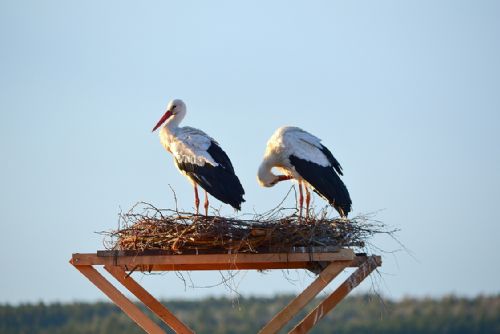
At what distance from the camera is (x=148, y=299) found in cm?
899

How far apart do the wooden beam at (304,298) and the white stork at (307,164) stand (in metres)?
2.27

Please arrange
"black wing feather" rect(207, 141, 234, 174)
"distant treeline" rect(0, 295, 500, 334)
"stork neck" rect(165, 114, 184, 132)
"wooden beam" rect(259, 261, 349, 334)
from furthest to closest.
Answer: "distant treeline" rect(0, 295, 500, 334) → "stork neck" rect(165, 114, 184, 132) → "black wing feather" rect(207, 141, 234, 174) → "wooden beam" rect(259, 261, 349, 334)

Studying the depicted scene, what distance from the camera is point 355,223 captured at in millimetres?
9727

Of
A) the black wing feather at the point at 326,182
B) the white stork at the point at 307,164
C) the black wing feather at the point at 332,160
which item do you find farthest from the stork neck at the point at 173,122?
the black wing feather at the point at 332,160

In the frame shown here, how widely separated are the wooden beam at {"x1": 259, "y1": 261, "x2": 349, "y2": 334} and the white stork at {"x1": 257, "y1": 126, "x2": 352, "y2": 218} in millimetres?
2269

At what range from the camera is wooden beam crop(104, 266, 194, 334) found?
889cm

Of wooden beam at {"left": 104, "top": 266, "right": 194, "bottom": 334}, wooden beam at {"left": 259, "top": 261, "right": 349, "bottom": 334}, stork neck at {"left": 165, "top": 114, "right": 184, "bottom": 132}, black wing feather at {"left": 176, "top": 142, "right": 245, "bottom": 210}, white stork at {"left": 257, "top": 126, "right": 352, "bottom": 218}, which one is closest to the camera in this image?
wooden beam at {"left": 259, "top": 261, "right": 349, "bottom": 334}

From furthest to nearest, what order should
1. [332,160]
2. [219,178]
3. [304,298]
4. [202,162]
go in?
[332,160] → [202,162] → [219,178] → [304,298]

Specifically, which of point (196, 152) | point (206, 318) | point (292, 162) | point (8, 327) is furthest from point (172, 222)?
point (206, 318)

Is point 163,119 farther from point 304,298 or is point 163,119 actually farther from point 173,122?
point 304,298

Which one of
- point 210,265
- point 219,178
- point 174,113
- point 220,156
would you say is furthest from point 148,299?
point 174,113

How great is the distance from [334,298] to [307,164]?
9.21ft

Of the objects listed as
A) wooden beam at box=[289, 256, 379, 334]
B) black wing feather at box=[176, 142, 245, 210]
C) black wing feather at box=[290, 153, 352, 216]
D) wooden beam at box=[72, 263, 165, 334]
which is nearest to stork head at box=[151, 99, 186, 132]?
black wing feather at box=[176, 142, 245, 210]

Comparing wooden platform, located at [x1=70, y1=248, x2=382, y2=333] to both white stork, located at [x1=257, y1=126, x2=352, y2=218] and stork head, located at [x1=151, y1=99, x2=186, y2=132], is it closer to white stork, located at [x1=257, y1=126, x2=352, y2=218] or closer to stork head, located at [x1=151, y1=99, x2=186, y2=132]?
white stork, located at [x1=257, y1=126, x2=352, y2=218]
